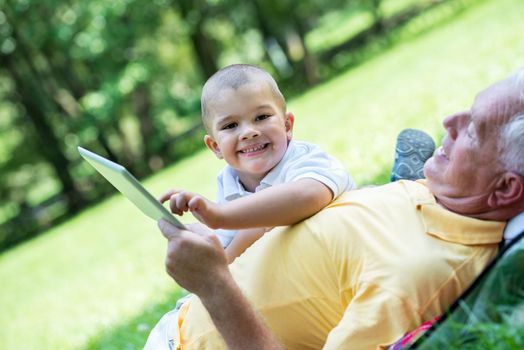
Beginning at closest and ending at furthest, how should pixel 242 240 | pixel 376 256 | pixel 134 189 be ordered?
1. pixel 134 189
2. pixel 376 256
3. pixel 242 240

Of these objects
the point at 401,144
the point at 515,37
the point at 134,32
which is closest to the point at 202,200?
the point at 401,144

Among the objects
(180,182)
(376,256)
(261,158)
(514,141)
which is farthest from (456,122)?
(180,182)

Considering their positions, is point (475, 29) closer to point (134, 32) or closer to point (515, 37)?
point (515, 37)

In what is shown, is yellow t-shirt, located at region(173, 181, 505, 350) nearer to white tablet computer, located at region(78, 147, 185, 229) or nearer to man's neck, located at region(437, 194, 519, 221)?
man's neck, located at region(437, 194, 519, 221)

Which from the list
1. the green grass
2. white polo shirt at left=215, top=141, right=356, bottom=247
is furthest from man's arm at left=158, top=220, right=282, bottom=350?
the green grass

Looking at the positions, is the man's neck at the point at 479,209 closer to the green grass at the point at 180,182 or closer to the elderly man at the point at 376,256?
the elderly man at the point at 376,256

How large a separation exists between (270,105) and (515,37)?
8527 mm

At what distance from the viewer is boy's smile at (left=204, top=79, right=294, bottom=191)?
2826 millimetres

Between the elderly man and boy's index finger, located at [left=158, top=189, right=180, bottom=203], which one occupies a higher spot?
boy's index finger, located at [left=158, top=189, right=180, bottom=203]

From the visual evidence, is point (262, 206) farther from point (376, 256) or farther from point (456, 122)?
point (456, 122)

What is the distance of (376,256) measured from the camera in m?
2.26

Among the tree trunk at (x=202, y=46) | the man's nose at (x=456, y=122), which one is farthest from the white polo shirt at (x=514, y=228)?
the tree trunk at (x=202, y=46)

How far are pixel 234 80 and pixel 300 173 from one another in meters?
0.49

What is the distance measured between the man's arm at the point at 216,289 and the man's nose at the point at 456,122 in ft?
2.98
